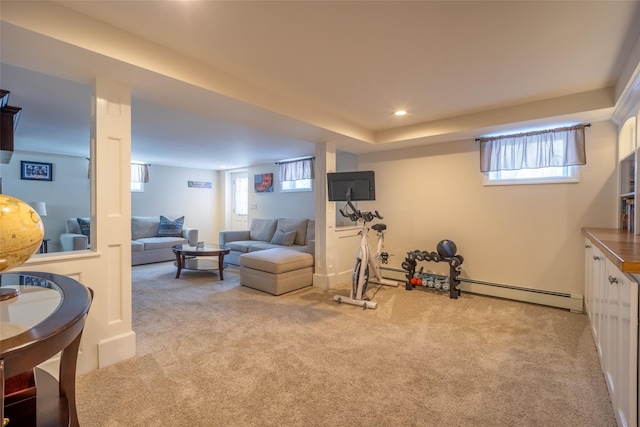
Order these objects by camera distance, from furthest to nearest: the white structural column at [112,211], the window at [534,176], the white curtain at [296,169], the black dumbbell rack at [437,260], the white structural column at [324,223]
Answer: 1. the white curtain at [296,169]
2. the white structural column at [324,223]
3. the black dumbbell rack at [437,260]
4. the window at [534,176]
5. the white structural column at [112,211]

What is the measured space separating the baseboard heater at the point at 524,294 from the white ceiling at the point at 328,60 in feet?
6.25

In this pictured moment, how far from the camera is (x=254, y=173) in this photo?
7426mm

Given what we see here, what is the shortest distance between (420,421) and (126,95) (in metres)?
2.87

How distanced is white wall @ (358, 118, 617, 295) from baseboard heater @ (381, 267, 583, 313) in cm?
7

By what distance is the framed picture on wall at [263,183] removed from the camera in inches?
277

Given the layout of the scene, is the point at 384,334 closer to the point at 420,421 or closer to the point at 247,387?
the point at 420,421

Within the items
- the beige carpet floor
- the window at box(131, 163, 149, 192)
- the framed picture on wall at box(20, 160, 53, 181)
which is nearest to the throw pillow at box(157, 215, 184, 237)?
the window at box(131, 163, 149, 192)

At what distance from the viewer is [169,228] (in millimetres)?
6594

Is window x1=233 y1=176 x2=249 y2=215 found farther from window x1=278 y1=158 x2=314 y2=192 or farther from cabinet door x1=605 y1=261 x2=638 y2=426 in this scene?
cabinet door x1=605 y1=261 x2=638 y2=426

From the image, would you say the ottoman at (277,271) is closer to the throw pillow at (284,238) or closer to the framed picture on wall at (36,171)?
the throw pillow at (284,238)

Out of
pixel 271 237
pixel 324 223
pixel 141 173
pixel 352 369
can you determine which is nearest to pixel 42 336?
pixel 352 369

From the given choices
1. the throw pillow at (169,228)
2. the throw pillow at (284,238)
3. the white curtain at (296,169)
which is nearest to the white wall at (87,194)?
the throw pillow at (169,228)

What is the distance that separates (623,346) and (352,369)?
1464mm

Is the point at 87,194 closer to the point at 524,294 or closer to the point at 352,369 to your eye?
the point at 352,369
